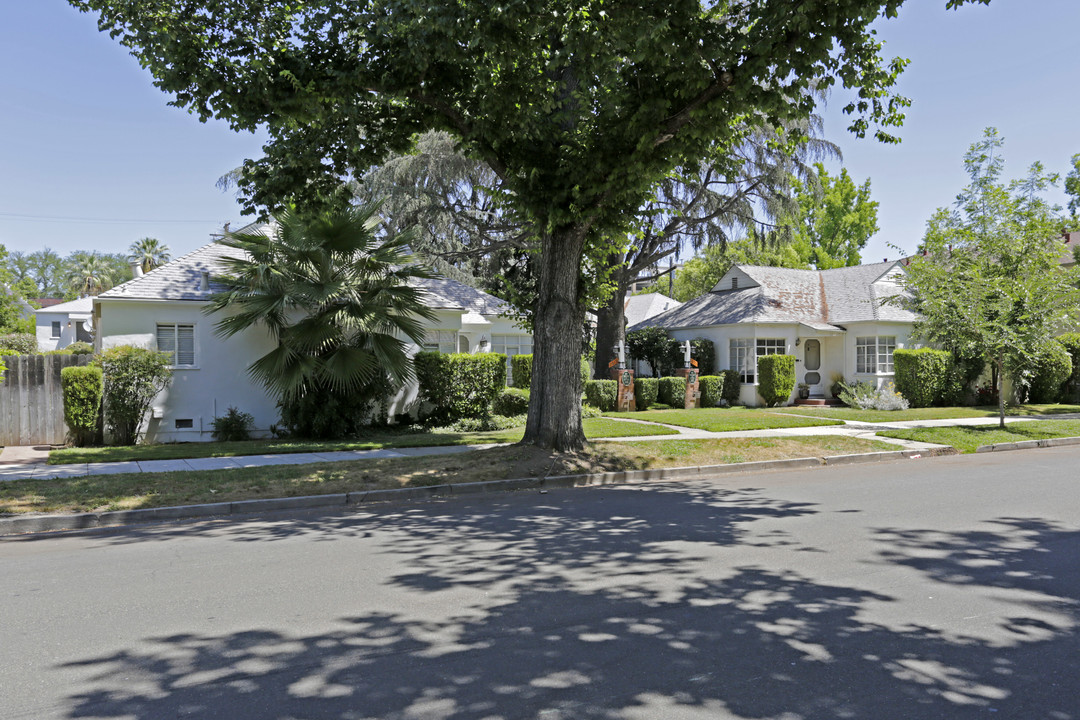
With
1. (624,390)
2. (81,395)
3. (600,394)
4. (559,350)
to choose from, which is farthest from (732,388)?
(81,395)

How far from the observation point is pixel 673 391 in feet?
78.0

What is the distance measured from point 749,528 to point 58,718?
6.03 m

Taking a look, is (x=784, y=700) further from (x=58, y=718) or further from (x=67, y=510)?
(x=67, y=510)

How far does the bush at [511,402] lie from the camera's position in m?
18.6

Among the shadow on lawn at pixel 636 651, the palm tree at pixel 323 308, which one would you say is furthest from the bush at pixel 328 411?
the shadow on lawn at pixel 636 651

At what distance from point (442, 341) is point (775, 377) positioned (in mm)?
11809

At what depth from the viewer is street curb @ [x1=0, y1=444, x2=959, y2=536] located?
830 centimetres

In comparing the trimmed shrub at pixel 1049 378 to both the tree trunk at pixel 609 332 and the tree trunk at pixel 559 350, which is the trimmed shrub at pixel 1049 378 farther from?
the tree trunk at pixel 559 350

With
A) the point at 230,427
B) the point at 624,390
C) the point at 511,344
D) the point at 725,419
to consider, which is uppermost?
the point at 511,344

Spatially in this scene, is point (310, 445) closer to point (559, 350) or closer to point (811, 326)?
point (559, 350)

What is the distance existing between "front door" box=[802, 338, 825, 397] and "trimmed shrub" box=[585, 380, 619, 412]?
8.65 metres

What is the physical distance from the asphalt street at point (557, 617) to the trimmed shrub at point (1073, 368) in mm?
20846

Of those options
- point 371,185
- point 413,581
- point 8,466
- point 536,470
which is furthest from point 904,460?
point 371,185

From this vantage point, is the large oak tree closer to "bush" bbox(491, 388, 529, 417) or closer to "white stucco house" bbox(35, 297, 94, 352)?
"bush" bbox(491, 388, 529, 417)
